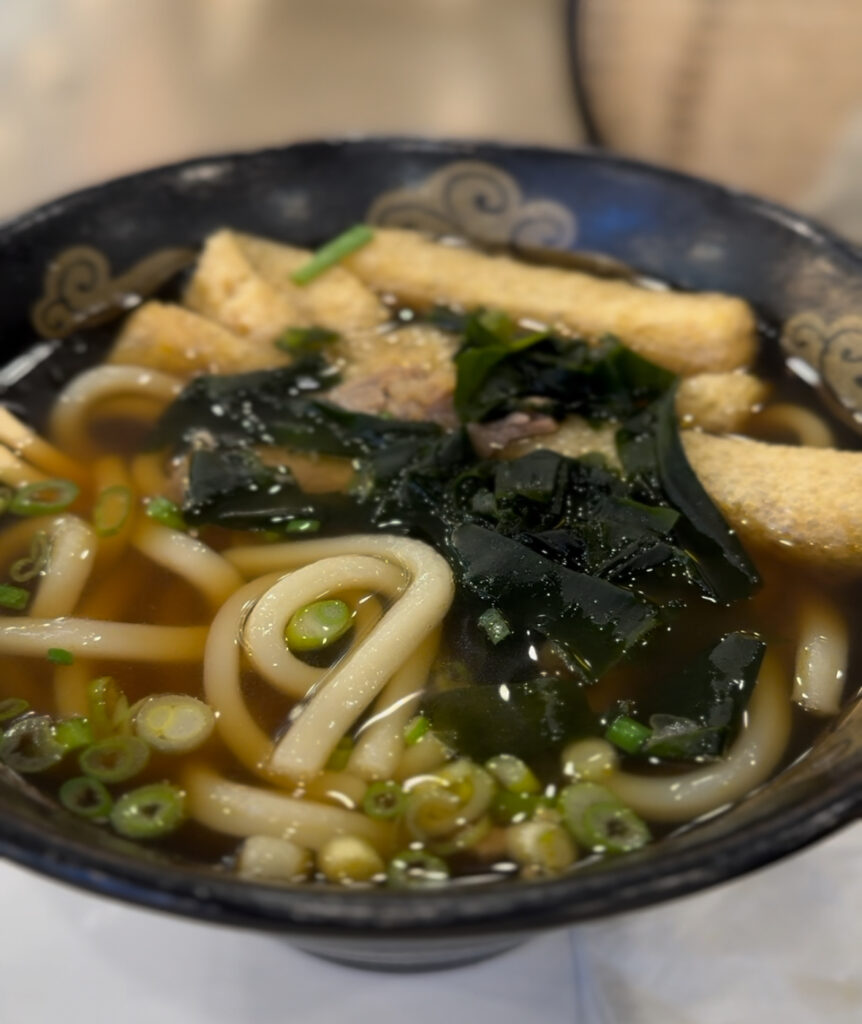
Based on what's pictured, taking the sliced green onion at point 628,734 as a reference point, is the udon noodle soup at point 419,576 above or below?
above

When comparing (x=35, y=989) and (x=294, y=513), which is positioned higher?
(x=294, y=513)

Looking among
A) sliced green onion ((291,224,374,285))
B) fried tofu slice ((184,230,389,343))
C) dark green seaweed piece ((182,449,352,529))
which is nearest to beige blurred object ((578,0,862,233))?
sliced green onion ((291,224,374,285))

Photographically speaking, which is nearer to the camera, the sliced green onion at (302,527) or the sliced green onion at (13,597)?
the sliced green onion at (13,597)

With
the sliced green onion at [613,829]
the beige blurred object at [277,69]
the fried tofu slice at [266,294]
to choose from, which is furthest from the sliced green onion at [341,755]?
the beige blurred object at [277,69]

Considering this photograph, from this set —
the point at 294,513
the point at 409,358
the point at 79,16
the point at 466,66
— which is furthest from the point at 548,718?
the point at 79,16

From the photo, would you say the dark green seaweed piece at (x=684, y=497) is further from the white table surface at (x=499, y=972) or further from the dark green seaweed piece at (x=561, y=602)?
the white table surface at (x=499, y=972)

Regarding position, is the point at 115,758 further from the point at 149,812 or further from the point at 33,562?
the point at 33,562

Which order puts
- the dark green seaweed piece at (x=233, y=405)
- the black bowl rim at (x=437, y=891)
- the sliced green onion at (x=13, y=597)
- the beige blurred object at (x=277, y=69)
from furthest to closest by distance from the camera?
the beige blurred object at (x=277, y=69) → the dark green seaweed piece at (x=233, y=405) → the sliced green onion at (x=13, y=597) → the black bowl rim at (x=437, y=891)

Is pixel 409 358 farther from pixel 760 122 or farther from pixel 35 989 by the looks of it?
pixel 760 122

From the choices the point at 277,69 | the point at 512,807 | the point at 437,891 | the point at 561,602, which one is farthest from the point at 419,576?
the point at 277,69
